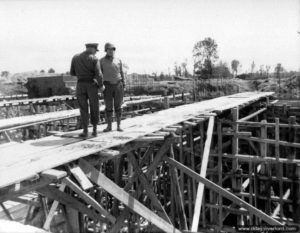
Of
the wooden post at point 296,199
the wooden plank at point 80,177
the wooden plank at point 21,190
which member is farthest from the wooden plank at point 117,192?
the wooden post at point 296,199

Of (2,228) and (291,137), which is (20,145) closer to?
(2,228)

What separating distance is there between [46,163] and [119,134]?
2070 millimetres

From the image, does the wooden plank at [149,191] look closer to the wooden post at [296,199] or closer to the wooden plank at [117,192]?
the wooden plank at [117,192]

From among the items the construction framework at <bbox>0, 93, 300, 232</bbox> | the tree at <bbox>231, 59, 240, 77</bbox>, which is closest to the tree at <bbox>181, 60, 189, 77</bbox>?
the tree at <bbox>231, 59, 240, 77</bbox>

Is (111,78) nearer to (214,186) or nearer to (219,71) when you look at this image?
(214,186)

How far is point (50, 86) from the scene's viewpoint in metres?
37.8

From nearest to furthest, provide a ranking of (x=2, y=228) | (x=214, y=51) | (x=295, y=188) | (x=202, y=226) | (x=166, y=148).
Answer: (x=2, y=228) → (x=166, y=148) → (x=295, y=188) → (x=202, y=226) → (x=214, y=51)

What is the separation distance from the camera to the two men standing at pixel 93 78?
18.6ft

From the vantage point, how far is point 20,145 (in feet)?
18.0

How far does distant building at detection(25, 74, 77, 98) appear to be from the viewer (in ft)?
122

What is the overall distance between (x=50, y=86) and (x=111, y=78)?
3326 centimetres

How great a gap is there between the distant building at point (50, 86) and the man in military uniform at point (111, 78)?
31.4 metres

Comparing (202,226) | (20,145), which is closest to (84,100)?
(20,145)

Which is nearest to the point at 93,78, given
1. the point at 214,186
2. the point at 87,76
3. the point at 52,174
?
the point at 87,76
